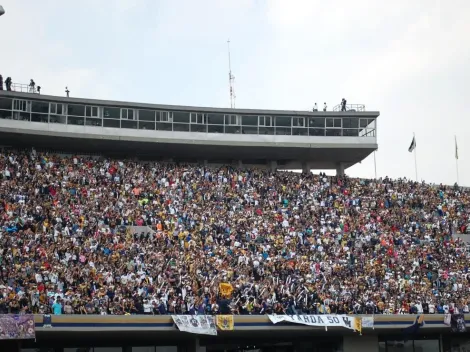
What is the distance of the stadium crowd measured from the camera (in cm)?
3228

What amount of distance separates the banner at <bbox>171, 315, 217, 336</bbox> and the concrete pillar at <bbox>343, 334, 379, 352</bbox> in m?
8.01

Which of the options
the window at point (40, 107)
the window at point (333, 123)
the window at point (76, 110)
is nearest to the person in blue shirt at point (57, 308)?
the window at point (40, 107)

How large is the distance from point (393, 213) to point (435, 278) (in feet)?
21.4

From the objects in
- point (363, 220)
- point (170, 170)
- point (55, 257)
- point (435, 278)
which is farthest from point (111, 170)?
point (435, 278)

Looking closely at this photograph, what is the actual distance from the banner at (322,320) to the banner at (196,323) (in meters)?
2.81

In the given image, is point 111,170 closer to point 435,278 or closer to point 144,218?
point 144,218

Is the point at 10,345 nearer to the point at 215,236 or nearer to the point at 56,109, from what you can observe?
the point at 215,236

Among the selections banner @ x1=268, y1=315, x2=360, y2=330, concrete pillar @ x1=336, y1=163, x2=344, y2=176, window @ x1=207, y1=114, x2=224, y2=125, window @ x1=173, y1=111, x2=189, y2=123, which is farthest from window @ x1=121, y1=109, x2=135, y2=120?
banner @ x1=268, y1=315, x2=360, y2=330

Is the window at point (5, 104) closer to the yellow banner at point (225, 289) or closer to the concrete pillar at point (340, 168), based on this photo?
the yellow banner at point (225, 289)

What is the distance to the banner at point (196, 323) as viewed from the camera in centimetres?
3156

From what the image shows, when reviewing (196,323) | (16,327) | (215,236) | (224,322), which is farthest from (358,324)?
(16,327)

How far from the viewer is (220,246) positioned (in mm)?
38406

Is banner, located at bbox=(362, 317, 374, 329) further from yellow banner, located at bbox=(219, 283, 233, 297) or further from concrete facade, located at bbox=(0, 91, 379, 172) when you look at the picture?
concrete facade, located at bbox=(0, 91, 379, 172)

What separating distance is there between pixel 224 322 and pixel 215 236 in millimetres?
7360
